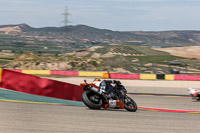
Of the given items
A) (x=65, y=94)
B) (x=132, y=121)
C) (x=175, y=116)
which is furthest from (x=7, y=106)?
(x=175, y=116)

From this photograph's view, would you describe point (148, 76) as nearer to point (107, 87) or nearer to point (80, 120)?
point (107, 87)

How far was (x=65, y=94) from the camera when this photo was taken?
34.8ft

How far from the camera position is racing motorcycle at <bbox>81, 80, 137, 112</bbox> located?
929cm

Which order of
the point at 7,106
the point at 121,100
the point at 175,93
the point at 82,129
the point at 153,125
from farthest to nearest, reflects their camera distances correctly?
the point at 175,93 → the point at 121,100 → the point at 7,106 → the point at 153,125 → the point at 82,129

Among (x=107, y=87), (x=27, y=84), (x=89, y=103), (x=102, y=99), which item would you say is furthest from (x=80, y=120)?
(x=27, y=84)

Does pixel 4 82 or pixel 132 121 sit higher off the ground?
pixel 4 82

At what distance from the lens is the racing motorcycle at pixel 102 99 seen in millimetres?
9289

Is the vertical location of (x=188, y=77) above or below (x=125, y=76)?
above

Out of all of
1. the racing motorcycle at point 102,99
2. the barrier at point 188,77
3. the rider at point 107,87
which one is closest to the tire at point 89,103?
the racing motorcycle at point 102,99

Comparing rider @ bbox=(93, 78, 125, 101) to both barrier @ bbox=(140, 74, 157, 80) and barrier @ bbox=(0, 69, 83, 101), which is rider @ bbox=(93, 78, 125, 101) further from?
barrier @ bbox=(140, 74, 157, 80)

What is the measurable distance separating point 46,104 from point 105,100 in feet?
5.96

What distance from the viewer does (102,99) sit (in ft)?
31.3

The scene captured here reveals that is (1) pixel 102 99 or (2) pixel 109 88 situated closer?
(1) pixel 102 99

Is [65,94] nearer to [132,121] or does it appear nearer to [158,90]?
[132,121]
